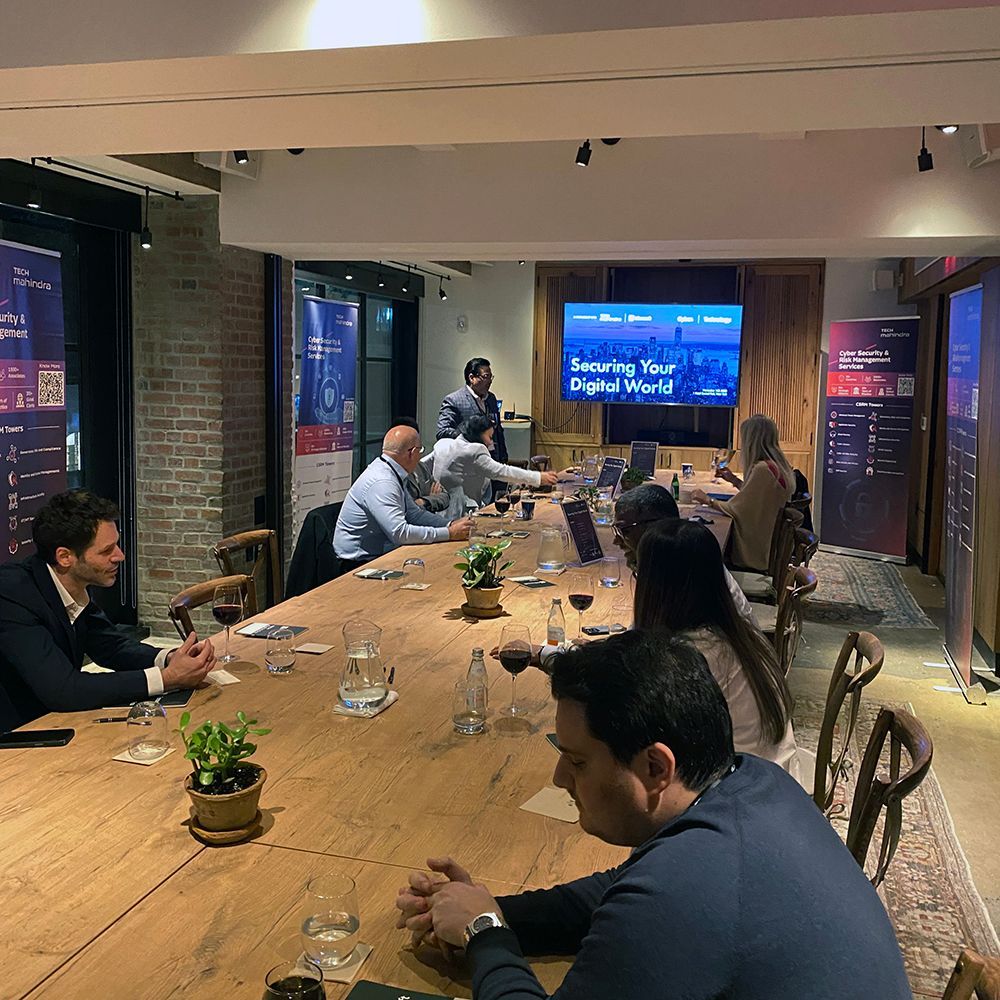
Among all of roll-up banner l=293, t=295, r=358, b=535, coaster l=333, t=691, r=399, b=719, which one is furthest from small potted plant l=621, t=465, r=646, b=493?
coaster l=333, t=691, r=399, b=719

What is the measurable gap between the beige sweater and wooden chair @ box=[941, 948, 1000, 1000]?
457cm

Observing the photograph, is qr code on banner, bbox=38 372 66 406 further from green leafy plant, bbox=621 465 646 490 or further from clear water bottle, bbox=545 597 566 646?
green leafy plant, bbox=621 465 646 490

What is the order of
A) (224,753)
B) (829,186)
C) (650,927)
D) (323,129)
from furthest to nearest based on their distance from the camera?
(829,186), (323,129), (224,753), (650,927)

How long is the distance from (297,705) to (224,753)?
68 cm

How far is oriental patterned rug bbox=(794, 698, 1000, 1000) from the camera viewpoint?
9.32 ft

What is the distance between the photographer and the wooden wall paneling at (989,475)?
5500mm

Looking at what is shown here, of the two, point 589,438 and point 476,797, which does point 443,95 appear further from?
point 589,438

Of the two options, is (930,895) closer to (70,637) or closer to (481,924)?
(481,924)

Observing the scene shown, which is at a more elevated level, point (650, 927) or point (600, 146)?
point (600, 146)

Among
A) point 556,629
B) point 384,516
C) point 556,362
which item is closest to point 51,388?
point 384,516

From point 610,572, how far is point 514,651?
1.90m

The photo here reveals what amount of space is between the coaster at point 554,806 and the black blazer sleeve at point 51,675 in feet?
3.57

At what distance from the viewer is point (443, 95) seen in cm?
271

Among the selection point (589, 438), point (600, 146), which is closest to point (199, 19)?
point (600, 146)
